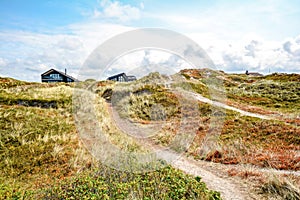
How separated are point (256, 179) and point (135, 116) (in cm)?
1439

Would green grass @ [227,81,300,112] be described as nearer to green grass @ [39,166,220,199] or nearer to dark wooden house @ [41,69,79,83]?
green grass @ [39,166,220,199]

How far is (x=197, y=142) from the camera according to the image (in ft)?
44.9

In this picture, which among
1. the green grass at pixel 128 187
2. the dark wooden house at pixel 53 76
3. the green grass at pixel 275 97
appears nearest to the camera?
the green grass at pixel 128 187

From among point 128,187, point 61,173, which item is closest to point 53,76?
point 61,173

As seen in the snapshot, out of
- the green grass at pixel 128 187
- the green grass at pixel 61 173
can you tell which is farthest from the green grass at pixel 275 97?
the green grass at pixel 128 187

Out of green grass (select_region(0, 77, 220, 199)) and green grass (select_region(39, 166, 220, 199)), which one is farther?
green grass (select_region(0, 77, 220, 199))

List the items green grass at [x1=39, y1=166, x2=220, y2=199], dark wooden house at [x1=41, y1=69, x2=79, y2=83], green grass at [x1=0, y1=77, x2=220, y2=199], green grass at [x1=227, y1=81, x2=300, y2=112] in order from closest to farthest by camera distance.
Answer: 1. green grass at [x1=39, y1=166, x2=220, y2=199]
2. green grass at [x1=0, y1=77, x2=220, y2=199]
3. green grass at [x1=227, y1=81, x2=300, y2=112]
4. dark wooden house at [x1=41, y1=69, x2=79, y2=83]

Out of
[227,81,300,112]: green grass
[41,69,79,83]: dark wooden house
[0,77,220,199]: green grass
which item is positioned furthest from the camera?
[41,69,79,83]: dark wooden house

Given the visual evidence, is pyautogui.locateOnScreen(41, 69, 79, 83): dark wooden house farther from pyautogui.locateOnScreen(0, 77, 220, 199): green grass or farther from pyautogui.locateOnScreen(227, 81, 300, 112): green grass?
pyautogui.locateOnScreen(0, 77, 220, 199): green grass

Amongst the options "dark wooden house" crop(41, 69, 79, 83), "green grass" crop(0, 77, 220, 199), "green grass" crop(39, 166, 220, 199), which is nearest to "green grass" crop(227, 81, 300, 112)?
"green grass" crop(0, 77, 220, 199)

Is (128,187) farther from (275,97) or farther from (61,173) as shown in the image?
(275,97)

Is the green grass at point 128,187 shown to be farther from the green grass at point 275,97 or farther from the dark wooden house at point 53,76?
the dark wooden house at point 53,76

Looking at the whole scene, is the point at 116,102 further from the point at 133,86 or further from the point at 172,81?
the point at 172,81

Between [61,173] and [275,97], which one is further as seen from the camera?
[275,97]
